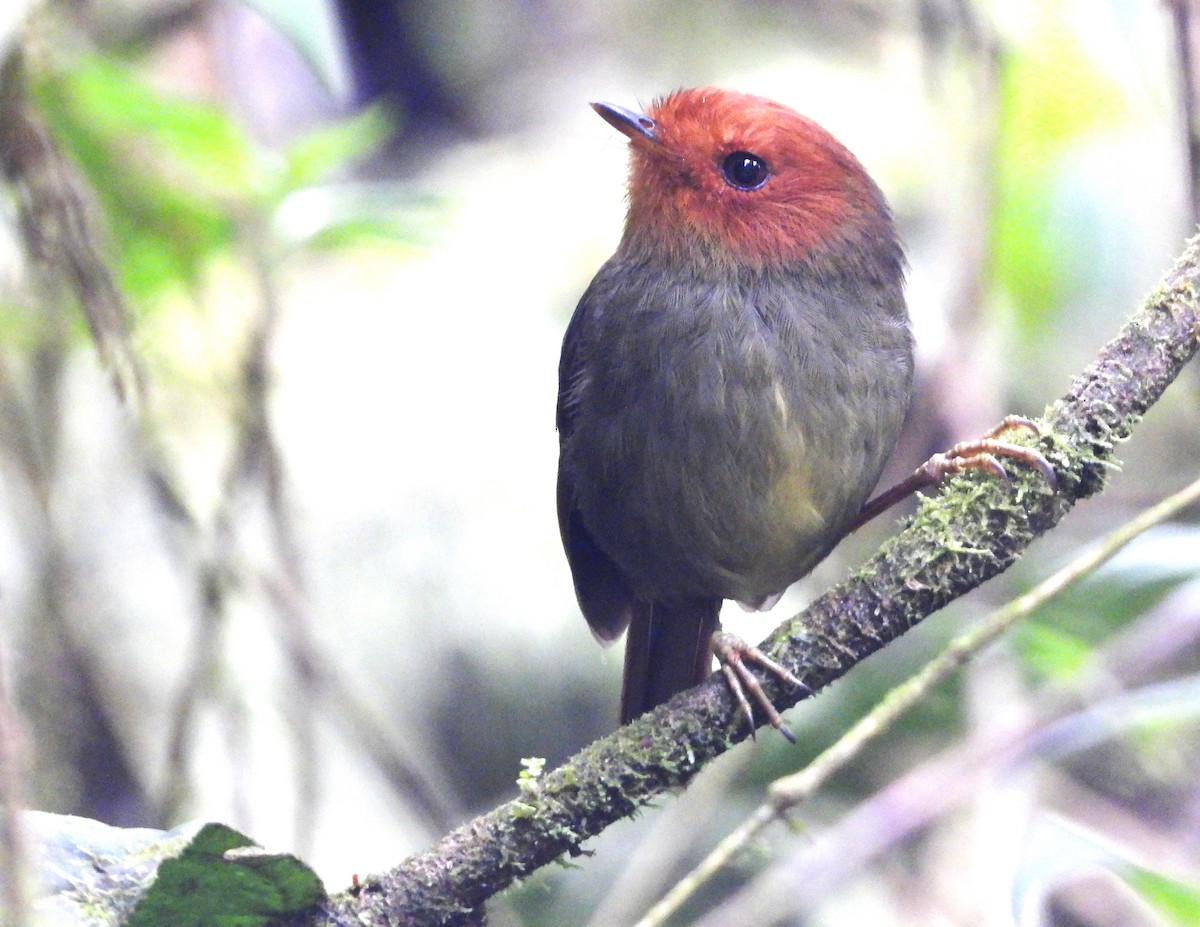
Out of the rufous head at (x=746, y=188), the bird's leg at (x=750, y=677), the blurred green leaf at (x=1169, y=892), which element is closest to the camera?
the bird's leg at (x=750, y=677)

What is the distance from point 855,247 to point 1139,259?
2072 millimetres

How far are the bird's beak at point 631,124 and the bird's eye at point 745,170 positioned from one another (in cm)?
15

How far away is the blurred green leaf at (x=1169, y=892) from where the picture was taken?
2287 mm

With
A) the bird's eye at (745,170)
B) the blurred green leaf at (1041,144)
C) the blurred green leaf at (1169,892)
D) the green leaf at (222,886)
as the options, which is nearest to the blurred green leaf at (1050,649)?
the blurred green leaf at (1169,892)

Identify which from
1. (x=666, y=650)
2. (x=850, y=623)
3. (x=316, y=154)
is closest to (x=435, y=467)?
(x=316, y=154)

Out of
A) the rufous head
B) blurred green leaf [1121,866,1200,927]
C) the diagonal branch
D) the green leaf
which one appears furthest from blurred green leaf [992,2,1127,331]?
the green leaf

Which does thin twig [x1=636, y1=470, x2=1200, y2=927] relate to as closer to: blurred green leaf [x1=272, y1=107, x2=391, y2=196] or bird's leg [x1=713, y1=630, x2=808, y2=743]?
bird's leg [x1=713, y1=630, x2=808, y2=743]

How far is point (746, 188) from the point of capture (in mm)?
2822

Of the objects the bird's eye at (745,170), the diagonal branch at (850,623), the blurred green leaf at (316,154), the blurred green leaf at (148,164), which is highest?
the blurred green leaf at (148,164)

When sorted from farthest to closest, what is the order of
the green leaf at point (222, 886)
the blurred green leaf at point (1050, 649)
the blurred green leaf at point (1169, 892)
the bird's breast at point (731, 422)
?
1. the blurred green leaf at point (1050, 649)
2. the bird's breast at point (731, 422)
3. the blurred green leaf at point (1169, 892)
4. the green leaf at point (222, 886)

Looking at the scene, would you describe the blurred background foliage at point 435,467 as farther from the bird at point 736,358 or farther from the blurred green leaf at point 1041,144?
the bird at point 736,358

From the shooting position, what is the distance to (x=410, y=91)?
587 cm

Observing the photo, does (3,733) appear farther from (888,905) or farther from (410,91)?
(410,91)

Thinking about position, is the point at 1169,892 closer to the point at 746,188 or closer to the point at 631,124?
the point at 746,188
